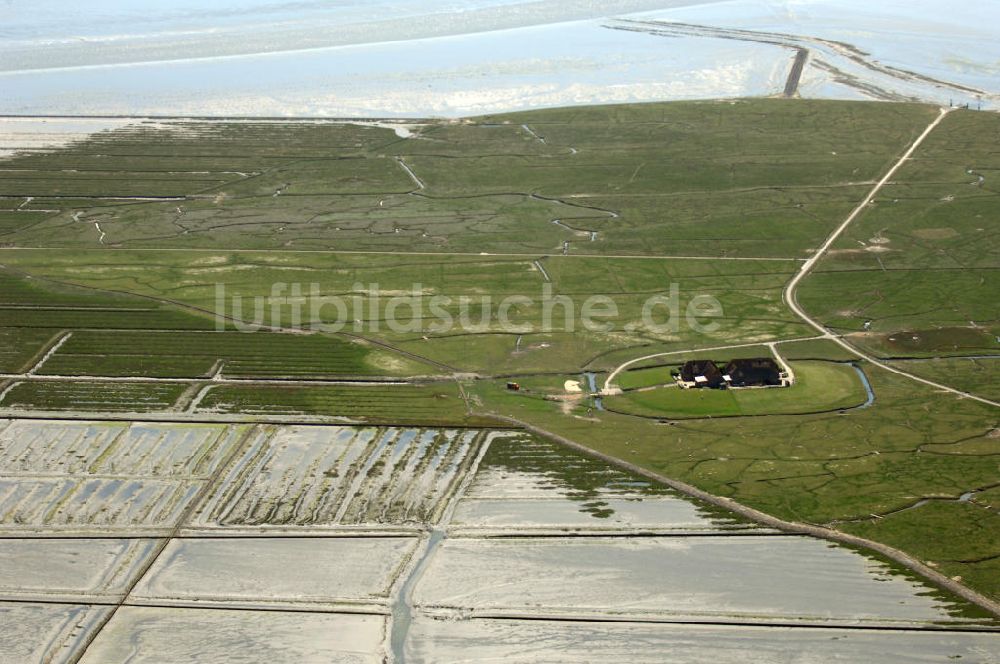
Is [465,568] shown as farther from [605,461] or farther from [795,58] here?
[795,58]

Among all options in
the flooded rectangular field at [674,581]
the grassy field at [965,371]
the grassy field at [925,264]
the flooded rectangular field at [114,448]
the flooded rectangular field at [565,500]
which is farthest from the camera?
the grassy field at [925,264]

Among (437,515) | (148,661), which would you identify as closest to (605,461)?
(437,515)

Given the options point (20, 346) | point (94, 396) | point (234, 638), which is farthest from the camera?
point (20, 346)

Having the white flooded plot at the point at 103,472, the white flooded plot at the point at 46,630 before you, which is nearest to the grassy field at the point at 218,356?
the white flooded plot at the point at 103,472

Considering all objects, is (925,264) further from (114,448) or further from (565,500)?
(114,448)

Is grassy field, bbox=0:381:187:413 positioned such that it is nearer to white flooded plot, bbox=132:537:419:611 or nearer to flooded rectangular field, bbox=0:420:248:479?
flooded rectangular field, bbox=0:420:248:479
